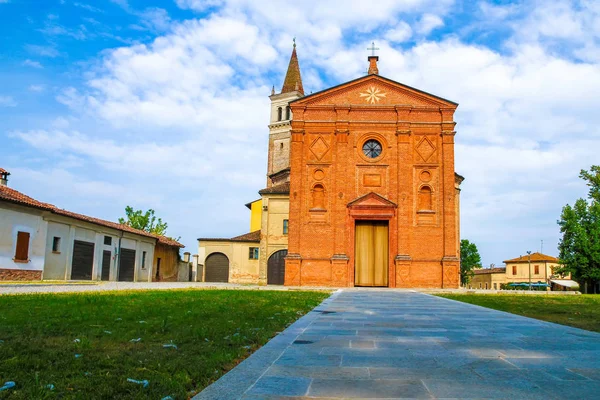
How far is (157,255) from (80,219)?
11.8 m

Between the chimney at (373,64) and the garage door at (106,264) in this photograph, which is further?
the garage door at (106,264)

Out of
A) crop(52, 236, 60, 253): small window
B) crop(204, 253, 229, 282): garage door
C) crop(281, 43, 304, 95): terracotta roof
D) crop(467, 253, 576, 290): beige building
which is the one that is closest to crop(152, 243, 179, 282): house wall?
crop(204, 253, 229, 282): garage door

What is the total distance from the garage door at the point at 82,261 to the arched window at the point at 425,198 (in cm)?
1986

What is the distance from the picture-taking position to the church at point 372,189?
2667cm

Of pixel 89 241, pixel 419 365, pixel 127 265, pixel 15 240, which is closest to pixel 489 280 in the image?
pixel 127 265

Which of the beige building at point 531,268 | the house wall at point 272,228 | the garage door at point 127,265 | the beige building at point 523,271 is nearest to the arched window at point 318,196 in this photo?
the house wall at point 272,228

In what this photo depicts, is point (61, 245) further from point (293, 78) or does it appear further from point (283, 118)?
point (293, 78)

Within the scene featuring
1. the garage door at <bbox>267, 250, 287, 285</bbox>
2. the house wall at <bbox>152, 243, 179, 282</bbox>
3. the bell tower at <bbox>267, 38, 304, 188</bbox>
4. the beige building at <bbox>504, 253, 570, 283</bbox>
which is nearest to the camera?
the garage door at <bbox>267, 250, 287, 285</bbox>

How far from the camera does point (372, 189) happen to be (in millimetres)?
27578

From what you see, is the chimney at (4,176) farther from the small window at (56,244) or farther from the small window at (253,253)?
the small window at (253,253)

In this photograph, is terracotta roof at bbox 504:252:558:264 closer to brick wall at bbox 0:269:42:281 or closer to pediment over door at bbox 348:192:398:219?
pediment over door at bbox 348:192:398:219

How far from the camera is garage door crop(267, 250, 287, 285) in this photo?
1375 inches

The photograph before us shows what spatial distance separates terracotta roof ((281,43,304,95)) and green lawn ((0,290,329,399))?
54.6 m

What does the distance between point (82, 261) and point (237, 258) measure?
11.9 metres
